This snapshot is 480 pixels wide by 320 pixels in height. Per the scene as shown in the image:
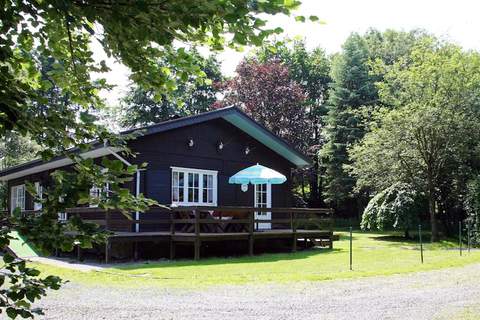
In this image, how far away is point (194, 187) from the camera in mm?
16250

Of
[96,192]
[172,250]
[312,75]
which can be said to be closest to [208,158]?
[172,250]

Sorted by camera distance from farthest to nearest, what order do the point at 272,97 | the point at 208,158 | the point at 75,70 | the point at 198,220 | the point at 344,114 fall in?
the point at 344,114 < the point at 272,97 < the point at 208,158 < the point at 198,220 < the point at 75,70

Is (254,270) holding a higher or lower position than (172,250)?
lower

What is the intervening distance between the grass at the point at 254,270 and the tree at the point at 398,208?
7705 mm

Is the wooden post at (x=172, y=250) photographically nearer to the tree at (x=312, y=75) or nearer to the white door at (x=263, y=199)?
the white door at (x=263, y=199)

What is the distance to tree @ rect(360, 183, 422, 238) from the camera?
22.3 m

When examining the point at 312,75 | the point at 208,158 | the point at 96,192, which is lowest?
the point at 96,192

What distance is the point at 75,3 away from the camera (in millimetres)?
1995

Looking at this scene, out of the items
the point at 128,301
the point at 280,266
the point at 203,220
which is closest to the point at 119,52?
the point at 128,301

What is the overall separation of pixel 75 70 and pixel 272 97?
95.3 ft

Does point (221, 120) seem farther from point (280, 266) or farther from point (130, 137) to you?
point (130, 137)

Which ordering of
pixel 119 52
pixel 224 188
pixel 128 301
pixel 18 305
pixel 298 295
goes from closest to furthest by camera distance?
pixel 18 305
pixel 119 52
pixel 128 301
pixel 298 295
pixel 224 188

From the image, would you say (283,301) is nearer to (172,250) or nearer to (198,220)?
(198,220)

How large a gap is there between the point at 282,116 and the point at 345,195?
6.41 metres
